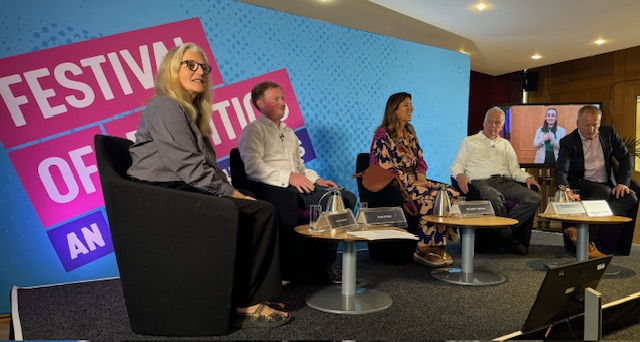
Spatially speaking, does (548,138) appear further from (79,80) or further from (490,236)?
(79,80)

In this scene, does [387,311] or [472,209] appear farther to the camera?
[472,209]

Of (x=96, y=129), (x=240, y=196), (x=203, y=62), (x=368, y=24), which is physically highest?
(x=368, y=24)

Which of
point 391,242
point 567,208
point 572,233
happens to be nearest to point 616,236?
point 572,233

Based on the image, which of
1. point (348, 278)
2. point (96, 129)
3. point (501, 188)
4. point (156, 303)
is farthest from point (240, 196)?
point (501, 188)

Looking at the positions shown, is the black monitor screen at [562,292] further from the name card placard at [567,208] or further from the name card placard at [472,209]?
the name card placard at [567,208]

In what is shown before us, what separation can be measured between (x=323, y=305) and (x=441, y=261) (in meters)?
1.37

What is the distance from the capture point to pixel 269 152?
3.16m

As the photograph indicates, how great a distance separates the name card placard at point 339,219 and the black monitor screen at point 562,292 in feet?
2.99

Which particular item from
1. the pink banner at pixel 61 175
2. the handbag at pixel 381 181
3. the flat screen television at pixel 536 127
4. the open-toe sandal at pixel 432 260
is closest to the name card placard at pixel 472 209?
the handbag at pixel 381 181

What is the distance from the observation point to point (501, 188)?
13.7ft

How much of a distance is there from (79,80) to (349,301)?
210cm

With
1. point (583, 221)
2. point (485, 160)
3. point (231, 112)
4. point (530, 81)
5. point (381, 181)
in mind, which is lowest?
point (583, 221)

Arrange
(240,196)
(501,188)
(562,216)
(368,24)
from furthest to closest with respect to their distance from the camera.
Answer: (368,24), (501,188), (562,216), (240,196)

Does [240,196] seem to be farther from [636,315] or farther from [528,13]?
[528,13]
